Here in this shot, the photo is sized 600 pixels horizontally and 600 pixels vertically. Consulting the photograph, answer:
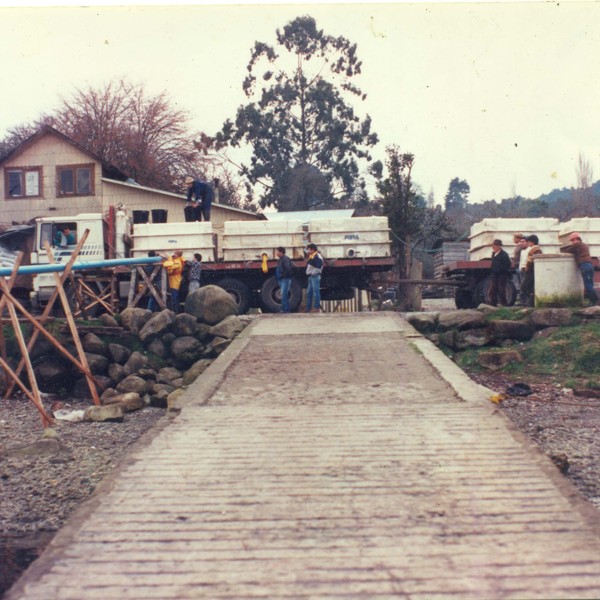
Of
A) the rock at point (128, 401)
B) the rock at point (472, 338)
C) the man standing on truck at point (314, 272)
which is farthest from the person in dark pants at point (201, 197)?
the rock at point (472, 338)

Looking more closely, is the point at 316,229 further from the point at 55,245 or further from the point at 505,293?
the point at 55,245

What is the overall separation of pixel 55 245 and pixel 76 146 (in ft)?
36.4

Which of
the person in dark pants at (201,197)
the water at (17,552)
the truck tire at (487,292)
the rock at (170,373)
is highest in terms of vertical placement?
the person in dark pants at (201,197)

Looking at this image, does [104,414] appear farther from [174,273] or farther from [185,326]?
[174,273]

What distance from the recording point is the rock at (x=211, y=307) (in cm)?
1461

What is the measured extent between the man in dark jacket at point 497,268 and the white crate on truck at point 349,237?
2.58m

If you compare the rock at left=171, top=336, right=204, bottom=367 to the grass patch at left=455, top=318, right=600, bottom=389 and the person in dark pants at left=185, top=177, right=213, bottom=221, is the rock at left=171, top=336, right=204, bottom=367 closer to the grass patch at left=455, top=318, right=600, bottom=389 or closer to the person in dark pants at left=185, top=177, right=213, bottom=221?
the grass patch at left=455, top=318, right=600, bottom=389

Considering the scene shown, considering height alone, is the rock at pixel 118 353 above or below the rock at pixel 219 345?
below

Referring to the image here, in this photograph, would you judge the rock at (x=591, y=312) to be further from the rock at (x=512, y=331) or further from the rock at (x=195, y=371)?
the rock at (x=195, y=371)

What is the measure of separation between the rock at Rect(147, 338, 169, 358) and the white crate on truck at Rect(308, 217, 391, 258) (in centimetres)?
468

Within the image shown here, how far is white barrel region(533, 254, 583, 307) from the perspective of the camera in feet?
44.2

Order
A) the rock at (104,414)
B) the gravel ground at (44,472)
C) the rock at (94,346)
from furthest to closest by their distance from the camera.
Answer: the rock at (94,346) → the rock at (104,414) → the gravel ground at (44,472)

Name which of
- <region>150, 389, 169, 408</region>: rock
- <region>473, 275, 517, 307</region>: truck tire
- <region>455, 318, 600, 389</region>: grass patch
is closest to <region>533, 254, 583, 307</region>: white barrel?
<region>455, 318, 600, 389</region>: grass patch

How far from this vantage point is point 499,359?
1202 cm
